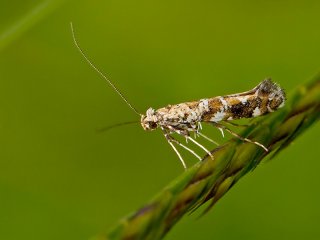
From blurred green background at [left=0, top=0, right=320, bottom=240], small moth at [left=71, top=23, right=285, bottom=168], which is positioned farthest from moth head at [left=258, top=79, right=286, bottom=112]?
blurred green background at [left=0, top=0, right=320, bottom=240]

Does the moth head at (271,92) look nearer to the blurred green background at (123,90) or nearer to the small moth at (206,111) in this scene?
the small moth at (206,111)

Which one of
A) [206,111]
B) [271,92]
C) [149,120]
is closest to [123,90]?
[149,120]

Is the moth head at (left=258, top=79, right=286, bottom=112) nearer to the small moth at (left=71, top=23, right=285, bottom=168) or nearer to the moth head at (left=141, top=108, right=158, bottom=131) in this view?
the small moth at (left=71, top=23, right=285, bottom=168)

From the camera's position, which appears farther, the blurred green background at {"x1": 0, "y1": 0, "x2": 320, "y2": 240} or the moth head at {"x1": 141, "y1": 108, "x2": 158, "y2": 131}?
the moth head at {"x1": 141, "y1": 108, "x2": 158, "y2": 131}

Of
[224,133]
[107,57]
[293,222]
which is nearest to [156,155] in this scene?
[224,133]

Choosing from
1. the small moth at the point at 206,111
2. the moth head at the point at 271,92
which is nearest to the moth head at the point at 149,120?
the small moth at the point at 206,111

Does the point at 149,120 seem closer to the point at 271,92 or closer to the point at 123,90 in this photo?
the point at 123,90

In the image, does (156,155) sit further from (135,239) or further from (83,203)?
A: (135,239)

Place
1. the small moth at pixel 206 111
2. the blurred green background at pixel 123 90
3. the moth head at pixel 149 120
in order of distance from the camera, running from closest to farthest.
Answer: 1. the blurred green background at pixel 123 90
2. the small moth at pixel 206 111
3. the moth head at pixel 149 120
